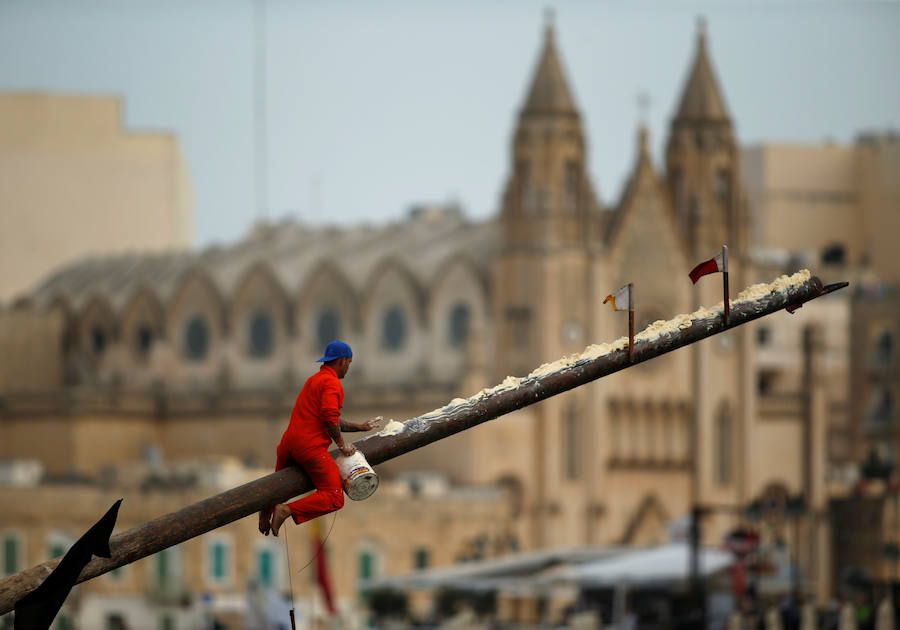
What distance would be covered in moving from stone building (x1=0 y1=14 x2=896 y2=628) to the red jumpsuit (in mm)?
66658

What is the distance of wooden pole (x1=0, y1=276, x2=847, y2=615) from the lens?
9594 millimetres

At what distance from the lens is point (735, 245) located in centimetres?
8556

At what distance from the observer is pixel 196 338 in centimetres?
8956

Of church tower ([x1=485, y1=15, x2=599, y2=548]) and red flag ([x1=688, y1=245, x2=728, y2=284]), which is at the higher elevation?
church tower ([x1=485, y1=15, x2=599, y2=548])

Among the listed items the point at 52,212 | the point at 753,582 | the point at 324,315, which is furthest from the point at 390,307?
the point at 753,582

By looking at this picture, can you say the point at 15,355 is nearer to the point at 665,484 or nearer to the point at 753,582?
the point at 665,484

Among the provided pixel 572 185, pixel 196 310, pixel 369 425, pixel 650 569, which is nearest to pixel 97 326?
pixel 196 310

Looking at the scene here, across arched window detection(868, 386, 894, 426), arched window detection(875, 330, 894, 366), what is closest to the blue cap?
arched window detection(875, 330, 894, 366)

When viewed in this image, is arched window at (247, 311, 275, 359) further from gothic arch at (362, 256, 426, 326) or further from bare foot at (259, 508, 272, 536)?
bare foot at (259, 508, 272, 536)

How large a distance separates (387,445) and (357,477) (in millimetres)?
388

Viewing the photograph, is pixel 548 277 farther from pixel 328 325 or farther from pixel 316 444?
pixel 316 444

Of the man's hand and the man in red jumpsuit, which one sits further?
the man's hand

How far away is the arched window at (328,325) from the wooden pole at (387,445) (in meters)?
76.9

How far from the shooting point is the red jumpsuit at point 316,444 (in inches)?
387
